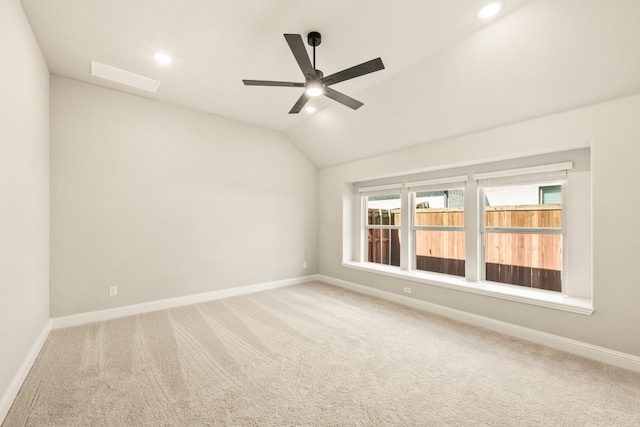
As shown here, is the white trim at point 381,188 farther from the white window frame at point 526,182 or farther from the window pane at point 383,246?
the white window frame at point 526,182

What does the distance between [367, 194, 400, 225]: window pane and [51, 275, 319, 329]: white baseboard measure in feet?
6.78

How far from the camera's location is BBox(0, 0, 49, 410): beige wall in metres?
1.87

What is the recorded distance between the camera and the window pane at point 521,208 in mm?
3148

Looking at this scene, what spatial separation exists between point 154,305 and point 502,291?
460 cm

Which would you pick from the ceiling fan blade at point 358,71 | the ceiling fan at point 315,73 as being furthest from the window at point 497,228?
the ceiling fan blade at point 358,71

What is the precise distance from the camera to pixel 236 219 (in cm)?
470

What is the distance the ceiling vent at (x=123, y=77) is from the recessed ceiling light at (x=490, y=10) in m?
3.57

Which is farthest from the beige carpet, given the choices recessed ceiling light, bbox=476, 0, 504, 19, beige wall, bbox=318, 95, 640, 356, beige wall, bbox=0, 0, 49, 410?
recessed ceiling light, bbox=476, 0, 504, 19

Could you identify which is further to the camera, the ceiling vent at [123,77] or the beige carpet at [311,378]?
the ceiling vent at [123,77]

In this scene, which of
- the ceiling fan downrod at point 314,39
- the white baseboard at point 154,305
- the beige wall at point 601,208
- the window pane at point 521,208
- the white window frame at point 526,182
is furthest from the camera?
the white baseboard at point 154,305

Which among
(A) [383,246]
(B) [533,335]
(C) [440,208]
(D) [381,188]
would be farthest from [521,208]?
(A) [383,246]

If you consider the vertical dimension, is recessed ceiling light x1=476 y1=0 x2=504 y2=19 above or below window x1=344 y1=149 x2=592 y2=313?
above

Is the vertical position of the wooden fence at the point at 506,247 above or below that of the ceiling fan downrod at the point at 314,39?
below

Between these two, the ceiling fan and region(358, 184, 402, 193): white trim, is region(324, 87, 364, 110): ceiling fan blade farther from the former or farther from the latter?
region(358, 184, 402, 193): white trim
